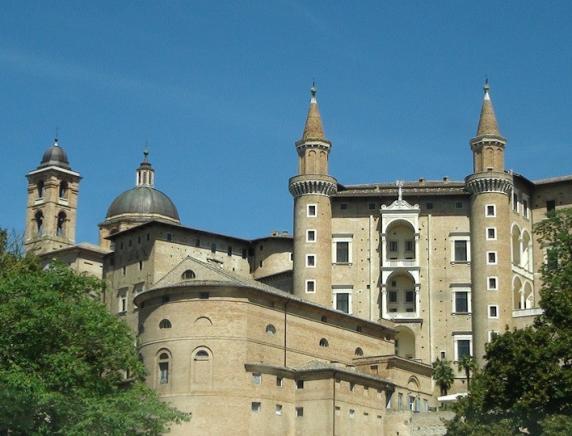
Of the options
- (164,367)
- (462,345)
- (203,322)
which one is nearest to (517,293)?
(462,345)

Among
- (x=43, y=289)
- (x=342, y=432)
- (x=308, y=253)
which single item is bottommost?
(x=342, y=432)

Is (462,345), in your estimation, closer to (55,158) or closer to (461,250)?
Result: (461,250)

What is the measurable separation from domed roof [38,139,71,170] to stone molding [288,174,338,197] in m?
39.4

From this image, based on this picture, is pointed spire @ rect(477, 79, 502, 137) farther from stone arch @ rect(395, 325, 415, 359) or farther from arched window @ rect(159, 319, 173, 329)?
arched window @ rect(159, 319, 173, 329)

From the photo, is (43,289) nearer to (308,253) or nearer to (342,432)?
(342,432)

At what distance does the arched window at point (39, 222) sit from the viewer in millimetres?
125250

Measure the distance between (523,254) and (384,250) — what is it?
1021 cm

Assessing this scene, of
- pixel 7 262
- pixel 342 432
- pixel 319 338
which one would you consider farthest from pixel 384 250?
pixel 7 262

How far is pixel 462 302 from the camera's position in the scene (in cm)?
9231

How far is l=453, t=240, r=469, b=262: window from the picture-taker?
306 feet

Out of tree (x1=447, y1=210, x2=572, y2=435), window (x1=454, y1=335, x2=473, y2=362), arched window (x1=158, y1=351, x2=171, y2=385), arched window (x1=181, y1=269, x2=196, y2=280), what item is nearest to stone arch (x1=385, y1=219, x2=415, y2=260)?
window (x1=454, y1=335, x2=473, y2=362)

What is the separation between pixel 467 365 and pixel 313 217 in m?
15.8

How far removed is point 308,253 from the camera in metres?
93.2

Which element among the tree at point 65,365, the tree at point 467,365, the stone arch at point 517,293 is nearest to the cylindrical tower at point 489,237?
the tree at point 467,365
